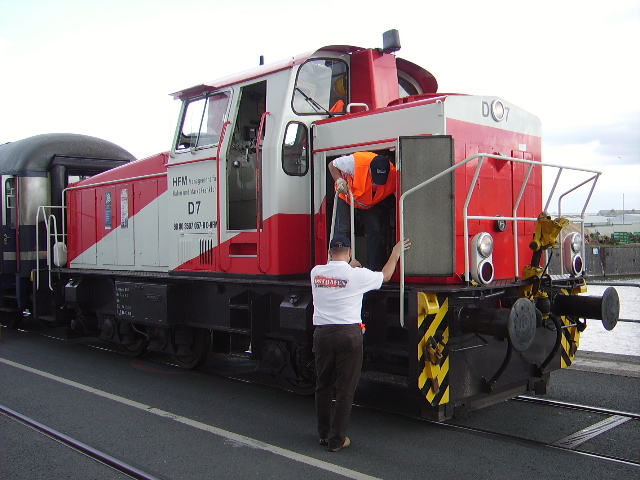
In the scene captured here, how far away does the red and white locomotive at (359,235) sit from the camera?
16.8 feet

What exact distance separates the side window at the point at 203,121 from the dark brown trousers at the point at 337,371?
292 cm

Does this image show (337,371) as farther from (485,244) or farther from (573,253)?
(573,253)

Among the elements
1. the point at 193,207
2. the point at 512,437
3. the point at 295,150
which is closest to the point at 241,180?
the point at 193,207

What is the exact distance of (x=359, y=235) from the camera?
618cm

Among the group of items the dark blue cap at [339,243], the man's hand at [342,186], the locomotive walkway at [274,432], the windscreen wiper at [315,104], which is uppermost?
the windscreen wiper at [315,104]

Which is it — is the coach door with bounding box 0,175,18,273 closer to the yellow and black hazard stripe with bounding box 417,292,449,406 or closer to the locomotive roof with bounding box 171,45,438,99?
the locomotive roof with bounding box 171,45,438,99

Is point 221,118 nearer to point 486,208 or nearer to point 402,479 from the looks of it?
point 486,208

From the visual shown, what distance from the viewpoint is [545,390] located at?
19.2 ft

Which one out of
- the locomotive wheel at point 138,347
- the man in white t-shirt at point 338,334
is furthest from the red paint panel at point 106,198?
the man in white t-shirt at point 338,334

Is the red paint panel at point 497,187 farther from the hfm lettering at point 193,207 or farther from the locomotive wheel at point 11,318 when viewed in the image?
the locomotive wheel at point 11,318

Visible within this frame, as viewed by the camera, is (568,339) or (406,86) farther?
(406,86)

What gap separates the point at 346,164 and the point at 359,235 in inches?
37.7

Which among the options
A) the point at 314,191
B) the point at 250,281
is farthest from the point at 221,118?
the point at 250,281

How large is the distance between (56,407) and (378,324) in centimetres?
328
